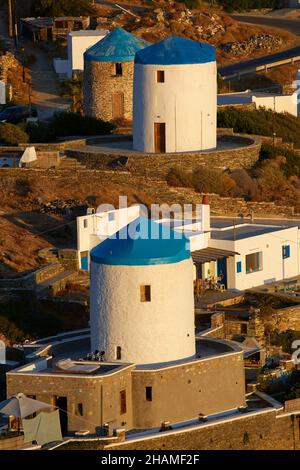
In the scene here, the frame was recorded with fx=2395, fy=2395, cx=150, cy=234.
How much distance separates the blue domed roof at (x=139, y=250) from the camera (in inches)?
1571

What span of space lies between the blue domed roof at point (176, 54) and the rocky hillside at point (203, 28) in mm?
19472

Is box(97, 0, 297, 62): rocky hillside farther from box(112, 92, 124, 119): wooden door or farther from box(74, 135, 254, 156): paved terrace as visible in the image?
box(74, 135, 254, 156): paved terrace

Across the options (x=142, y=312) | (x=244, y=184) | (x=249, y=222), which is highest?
(x=244, y=184)

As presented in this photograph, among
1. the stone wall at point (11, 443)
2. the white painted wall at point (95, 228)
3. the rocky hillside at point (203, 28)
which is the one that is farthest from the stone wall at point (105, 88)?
the stone wall at point (11, 443)

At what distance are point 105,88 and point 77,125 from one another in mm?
2632

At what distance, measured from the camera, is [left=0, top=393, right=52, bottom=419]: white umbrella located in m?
38.8

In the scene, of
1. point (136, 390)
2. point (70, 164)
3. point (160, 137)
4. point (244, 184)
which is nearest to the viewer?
point (136, 390)

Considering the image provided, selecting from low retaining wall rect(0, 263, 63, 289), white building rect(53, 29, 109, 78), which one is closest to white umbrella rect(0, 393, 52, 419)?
low retaining wall rect(0, 263, 63, 289)

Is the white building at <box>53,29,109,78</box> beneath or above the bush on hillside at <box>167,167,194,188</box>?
above

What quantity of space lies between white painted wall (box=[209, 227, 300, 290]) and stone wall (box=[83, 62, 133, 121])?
1391cm

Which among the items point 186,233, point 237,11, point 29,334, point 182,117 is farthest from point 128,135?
point 237,11

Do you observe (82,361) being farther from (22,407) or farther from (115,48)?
(115,48)

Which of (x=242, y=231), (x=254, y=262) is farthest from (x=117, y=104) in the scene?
(x=254, y=262)

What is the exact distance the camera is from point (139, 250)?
132 ft
